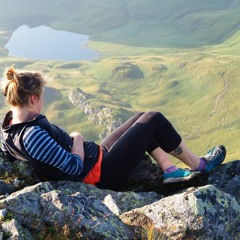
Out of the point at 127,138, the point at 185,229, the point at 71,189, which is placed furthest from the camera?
the point at 127,138

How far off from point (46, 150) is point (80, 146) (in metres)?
1.14

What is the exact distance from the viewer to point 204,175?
38.3 feet

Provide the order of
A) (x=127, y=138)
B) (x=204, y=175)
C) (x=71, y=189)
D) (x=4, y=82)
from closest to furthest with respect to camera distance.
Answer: (x=4, y=82) < (x=71, y=189) < (x=127, y=138) < (x=204, y=175)

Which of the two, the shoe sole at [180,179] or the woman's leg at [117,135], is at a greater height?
the woman's leg at [117,135]

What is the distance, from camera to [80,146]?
992 centimetres

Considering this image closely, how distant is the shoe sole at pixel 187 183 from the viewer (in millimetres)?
11312

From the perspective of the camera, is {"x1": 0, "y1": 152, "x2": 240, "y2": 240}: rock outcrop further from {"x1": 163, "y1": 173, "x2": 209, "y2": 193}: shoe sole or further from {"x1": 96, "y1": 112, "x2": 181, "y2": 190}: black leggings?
{"x1": 163, "y1": 173, "x2": 209, "y2": 193}: shoe sole

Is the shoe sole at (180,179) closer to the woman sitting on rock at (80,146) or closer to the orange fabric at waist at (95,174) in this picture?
the woman sitting on rock at (80,146)

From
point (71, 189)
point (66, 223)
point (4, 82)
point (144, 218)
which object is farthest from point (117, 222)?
point (4, 82)

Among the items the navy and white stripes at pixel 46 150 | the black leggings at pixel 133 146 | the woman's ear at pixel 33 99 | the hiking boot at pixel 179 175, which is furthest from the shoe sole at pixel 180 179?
the woman's ear at pixel 33 99

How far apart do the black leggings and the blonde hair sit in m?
2.77

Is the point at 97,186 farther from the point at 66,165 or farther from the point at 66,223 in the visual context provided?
the point at 66,223

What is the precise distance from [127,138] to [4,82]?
142 inches

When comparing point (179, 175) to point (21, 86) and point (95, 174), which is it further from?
point (21, 86)
